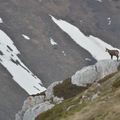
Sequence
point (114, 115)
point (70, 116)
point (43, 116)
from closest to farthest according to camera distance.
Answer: point (114, 115) < point (70, 116) < point (43, 116)

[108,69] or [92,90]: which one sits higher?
[92,90]

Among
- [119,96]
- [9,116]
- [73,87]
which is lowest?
[9,116]

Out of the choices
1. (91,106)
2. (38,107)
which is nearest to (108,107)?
(91,106)

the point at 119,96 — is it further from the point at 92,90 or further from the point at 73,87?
the point at 73,87

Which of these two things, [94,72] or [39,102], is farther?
[94,72]

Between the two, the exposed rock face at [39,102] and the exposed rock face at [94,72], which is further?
the exposed rock face at [94,72]

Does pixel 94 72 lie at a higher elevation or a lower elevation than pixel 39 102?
lower

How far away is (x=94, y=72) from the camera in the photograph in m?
75.8

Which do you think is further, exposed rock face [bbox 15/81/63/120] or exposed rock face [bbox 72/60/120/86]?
exposed rock face [bbox 72/60/120/86]

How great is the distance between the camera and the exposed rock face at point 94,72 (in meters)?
74.4

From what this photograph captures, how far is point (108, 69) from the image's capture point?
7375cm

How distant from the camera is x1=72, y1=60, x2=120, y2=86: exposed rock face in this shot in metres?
74.4

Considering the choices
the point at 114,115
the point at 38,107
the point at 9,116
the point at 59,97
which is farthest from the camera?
the point at 9,116

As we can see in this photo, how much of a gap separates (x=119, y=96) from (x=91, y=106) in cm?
265
